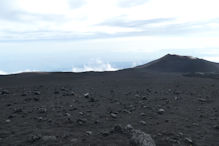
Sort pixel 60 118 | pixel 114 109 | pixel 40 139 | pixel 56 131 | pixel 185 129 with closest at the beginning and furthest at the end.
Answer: pixel 40 139 < pixel 56 131 < pixel 185 129 < pixel 60 118 < pixel 114 109

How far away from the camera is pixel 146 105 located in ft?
43.9

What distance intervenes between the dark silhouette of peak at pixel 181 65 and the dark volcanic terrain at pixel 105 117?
24.4 m

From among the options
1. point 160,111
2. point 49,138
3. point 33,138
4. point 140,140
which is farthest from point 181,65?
point 33,138

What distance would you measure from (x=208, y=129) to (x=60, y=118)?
6.10 meters

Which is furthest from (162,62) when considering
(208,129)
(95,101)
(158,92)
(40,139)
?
(40,139)

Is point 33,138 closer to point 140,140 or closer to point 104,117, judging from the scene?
point 140,140

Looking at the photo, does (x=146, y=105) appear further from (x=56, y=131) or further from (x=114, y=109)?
(x=56, y=131)

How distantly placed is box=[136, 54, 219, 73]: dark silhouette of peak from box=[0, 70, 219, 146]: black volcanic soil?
24.4m

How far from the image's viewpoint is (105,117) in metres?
10.9

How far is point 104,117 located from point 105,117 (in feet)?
0.14

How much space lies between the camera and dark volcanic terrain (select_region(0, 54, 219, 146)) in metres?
8.20

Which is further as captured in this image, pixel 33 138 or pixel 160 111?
pixel 160 111

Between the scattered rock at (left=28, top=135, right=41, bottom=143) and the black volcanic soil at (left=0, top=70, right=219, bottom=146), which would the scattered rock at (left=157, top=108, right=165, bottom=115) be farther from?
the scattered rock at (left=28, top=135, right=41, bottom=143)

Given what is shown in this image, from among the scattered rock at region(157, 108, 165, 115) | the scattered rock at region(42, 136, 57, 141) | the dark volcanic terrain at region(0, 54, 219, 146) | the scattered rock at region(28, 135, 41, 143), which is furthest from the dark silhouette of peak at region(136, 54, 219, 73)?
the scattered rock at region(28, 135, 41, 143)
